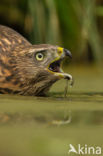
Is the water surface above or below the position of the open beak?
below

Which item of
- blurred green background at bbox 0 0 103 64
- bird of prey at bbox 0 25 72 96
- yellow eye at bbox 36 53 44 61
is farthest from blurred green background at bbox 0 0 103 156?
yellow eye at bbox 36 53 44 61

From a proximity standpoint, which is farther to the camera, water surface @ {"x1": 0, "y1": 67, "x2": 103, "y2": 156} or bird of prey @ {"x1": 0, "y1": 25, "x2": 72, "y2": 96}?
bird of prey @ {"x1": 0, "y1": 25, "x2": 72, "y2": 96}

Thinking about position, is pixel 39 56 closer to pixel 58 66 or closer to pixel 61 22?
pixel 58 66

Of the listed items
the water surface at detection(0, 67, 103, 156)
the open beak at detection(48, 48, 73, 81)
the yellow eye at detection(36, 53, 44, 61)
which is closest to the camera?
the water surface at detection(0, 67, 103, 156)

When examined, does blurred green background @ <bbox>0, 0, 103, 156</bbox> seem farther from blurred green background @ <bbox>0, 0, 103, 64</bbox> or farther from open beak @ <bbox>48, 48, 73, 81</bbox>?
open beak @ <bbox>48, 48, 73, 81</bbox>

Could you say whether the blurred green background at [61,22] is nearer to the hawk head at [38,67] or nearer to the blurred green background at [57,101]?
the blurred green background at [57,101]

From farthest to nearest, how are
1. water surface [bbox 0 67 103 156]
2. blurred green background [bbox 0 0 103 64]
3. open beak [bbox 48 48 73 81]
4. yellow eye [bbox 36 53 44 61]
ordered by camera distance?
blurred green background [bbox 0 0 103 64]
yellow eye [bbox 36 53 44 61]
open beak [bbox 48 48 73 81]
water surface [bbox 0 67 103 156]
